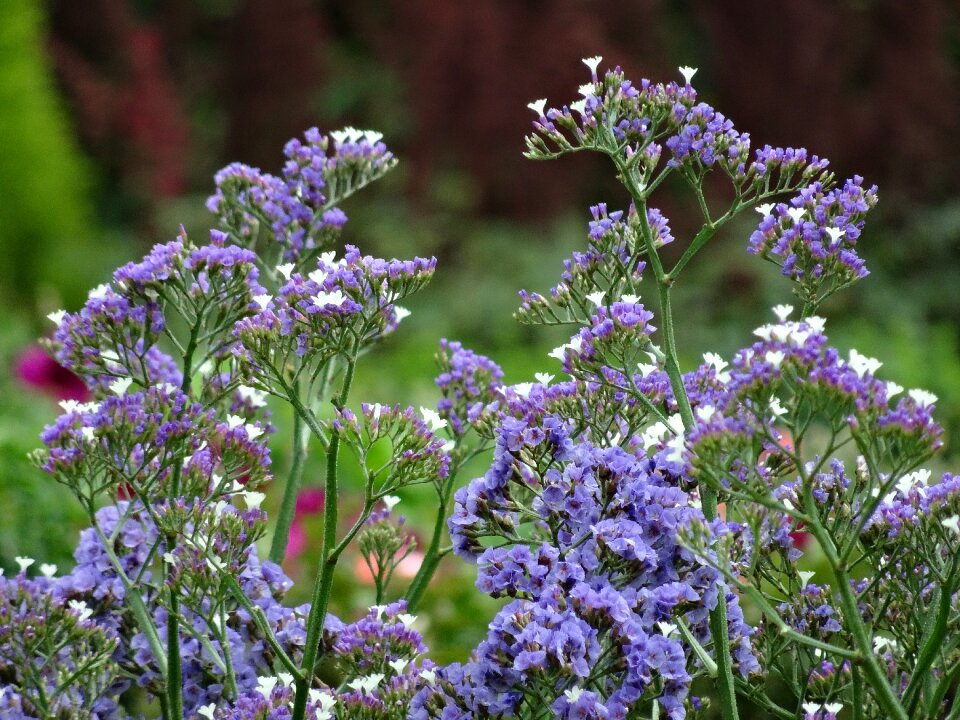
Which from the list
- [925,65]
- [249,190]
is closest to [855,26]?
[925,65]

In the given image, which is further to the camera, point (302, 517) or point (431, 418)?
point (302, 517)

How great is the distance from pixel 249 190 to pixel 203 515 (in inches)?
24.8

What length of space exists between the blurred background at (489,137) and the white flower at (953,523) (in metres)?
6.05

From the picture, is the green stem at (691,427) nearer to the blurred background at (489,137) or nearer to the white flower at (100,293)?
the white flower at (100,293)

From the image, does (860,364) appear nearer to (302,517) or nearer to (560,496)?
(560,496)

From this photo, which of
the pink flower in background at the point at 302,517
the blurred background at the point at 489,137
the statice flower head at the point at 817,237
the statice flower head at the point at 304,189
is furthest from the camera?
the blurred background at the point at 489,137

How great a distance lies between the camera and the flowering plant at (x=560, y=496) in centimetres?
119

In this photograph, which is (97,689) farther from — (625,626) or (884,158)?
(884,158)

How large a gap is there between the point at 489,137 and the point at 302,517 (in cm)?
678

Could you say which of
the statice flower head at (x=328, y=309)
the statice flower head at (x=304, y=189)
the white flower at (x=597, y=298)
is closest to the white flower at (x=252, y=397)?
the statice flower head at (x=304, y=189)

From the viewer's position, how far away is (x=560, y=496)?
4.25 ft

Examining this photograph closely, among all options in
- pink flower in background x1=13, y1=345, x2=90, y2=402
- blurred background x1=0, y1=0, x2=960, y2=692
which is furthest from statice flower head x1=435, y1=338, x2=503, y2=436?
blurred background x1=0, y1=0, x2=960, y2=692

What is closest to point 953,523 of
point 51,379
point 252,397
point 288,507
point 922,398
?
point 922,398

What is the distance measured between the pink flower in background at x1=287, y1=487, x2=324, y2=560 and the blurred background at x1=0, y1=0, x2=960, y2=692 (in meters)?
3.58
